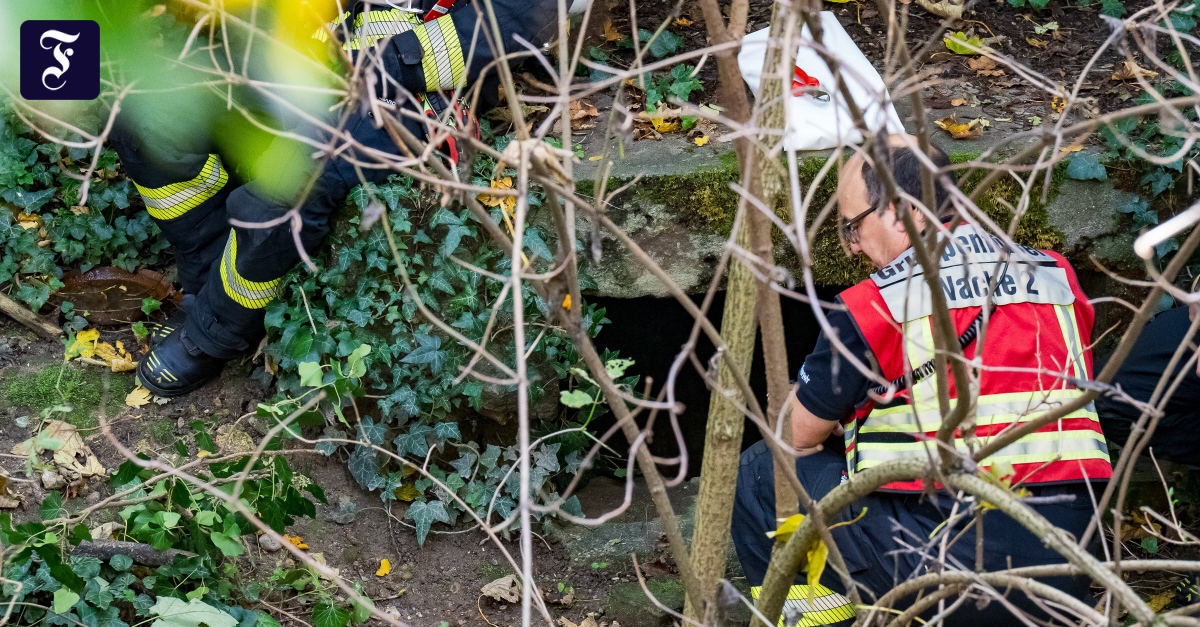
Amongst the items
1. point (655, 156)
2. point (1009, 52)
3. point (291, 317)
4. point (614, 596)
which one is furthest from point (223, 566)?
point (1009, 52)

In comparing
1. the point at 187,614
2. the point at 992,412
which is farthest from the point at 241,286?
the point at 992,412

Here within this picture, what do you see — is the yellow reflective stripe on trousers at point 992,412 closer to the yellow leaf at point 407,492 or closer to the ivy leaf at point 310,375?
the ivy leaf at point 310,375

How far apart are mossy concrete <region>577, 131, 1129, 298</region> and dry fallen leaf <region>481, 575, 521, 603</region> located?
42.7 inches

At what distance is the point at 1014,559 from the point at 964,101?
196 cm

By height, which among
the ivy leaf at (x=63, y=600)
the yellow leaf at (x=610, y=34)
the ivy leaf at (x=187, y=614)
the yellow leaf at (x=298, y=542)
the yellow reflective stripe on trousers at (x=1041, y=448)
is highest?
the yellow leaf at (x=610, y=34)

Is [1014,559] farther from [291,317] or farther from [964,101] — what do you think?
[291,317]

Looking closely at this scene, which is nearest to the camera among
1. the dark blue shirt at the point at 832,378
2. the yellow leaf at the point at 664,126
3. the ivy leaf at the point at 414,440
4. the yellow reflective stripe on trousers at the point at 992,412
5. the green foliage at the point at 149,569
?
the yellow reflective stripe on trousers at the point at 992,412

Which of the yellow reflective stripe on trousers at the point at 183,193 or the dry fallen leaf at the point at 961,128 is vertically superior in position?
the dry fallen leaf at the point at 961,128

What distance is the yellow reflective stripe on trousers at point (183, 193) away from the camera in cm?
344

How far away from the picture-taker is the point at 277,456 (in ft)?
8.53

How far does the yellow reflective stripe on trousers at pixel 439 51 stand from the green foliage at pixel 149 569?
132 cm

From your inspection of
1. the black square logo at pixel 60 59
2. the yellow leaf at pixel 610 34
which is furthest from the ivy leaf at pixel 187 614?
the yellow leaf at pixel 610 34

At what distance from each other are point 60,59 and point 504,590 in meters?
2.27

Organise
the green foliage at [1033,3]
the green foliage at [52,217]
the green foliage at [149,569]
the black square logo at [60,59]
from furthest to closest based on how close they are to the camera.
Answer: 1. the green foliage at [1033,3]
2. the green foliage at [52,217]
3. the black square logo at [60,59]
4. the green foliage at [149,569]
